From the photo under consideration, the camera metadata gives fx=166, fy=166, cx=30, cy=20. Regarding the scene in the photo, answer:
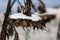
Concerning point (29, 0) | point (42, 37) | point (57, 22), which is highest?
point (29, 0)

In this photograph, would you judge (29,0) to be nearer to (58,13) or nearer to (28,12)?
(28,12)

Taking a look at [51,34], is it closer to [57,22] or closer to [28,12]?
[57,22]

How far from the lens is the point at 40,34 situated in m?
1.18

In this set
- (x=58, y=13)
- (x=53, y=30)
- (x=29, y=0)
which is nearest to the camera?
(x=29, y=0)

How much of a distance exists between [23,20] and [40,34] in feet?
1.38

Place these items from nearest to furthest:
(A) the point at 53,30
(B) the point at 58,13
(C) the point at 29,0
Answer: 1. (C) the point at 29,0
2. (B) the point at 58,13
3. (A) the point at 53,30

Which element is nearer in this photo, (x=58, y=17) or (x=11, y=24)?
(x=11, y=24)

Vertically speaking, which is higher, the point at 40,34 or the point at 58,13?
the point at 58,13

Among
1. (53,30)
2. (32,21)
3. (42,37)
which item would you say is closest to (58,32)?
(53,30)

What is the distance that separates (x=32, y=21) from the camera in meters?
0.78

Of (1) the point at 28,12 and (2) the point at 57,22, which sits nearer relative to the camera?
(1) the point at 28,12

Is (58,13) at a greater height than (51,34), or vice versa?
(58,13)

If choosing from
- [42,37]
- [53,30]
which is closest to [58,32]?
Result: [53,30]

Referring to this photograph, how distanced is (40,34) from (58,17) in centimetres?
22
